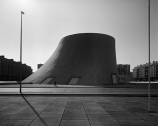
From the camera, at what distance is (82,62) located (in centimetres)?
3516

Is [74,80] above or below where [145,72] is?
above

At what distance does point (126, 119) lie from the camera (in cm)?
538

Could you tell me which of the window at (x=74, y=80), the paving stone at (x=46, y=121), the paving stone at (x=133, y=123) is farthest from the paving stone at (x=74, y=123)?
the window at (x=74, y=80)

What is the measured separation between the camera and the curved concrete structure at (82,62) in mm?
33656

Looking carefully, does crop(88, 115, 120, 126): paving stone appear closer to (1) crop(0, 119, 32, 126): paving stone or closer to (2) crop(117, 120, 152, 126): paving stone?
(2) crop(117, 120, 152, 126): paving stone

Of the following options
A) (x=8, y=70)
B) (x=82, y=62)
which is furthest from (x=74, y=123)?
(x=8, y=70)

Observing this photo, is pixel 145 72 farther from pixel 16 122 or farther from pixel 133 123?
pixel 16 122

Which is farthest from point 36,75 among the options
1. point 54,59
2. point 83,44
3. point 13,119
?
point 13,119

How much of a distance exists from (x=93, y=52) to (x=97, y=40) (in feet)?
12.3

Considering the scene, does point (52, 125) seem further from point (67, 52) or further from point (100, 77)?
point (67, 52)

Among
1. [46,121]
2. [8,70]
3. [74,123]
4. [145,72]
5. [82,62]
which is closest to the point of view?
[74,123]

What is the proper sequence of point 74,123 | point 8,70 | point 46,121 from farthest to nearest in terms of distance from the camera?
point 8,70
point 46,121
point 74,123

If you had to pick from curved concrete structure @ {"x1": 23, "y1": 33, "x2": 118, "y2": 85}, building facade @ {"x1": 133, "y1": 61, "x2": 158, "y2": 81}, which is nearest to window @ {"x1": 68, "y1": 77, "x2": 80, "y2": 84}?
curved concrete structure @ {"x1": 23, "y1": 33, "x2": 118, "y2": 85}

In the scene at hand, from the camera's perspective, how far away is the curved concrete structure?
110 feet
